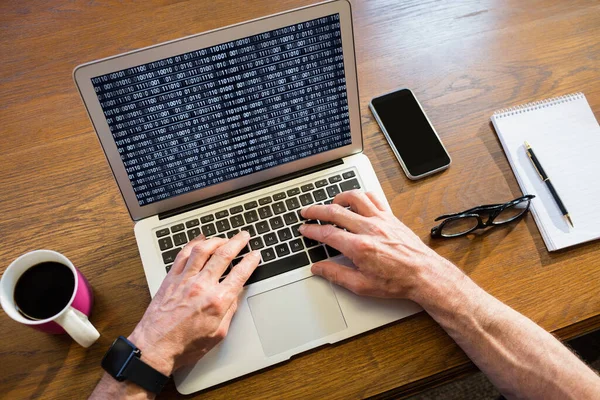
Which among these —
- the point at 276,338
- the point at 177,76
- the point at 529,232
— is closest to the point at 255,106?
the point at 177,76

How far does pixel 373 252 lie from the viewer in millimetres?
834

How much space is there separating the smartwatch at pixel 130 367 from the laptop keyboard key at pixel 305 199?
0.36 metres

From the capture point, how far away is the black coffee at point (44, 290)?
31.3 inches

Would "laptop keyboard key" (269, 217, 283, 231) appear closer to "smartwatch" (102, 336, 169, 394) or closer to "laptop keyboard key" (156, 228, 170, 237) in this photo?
"laptop keyboard key" (156, 228, 170, 237)

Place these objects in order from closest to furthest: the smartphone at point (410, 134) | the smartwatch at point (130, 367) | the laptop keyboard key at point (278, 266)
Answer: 1. the smartwatch at point (130, 367)
2. the laptop keyboard key at point (278, 266)
3. the smartphone at point (410, 134)

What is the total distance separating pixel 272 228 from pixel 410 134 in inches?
13.0

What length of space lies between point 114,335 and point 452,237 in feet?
1.95

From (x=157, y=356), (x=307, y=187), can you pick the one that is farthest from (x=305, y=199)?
(x=157, y=356)

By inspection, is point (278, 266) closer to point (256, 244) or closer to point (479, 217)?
point (256, 244)

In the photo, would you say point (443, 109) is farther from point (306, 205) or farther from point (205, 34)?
point (205, 34)

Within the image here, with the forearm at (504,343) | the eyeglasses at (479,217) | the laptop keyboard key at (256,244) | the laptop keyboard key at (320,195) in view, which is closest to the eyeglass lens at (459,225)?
the eyeglasses at (479,217)

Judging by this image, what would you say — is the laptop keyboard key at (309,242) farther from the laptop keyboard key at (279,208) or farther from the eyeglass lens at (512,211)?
the eyeglass lens at (512,211)

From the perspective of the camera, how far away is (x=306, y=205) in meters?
0.93

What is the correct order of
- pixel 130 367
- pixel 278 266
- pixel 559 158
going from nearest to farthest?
pixel 130 367, pixel 278 266, pixel 559 158
